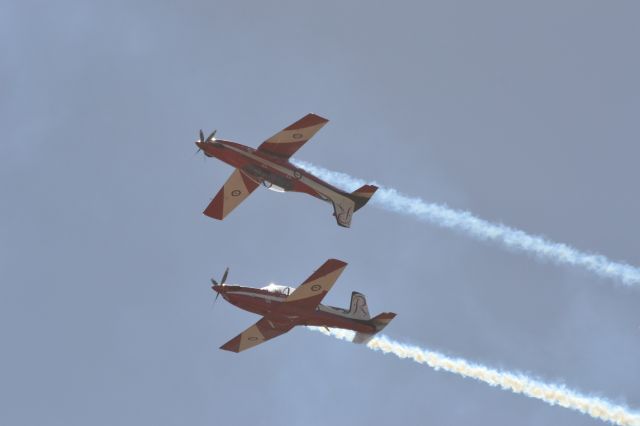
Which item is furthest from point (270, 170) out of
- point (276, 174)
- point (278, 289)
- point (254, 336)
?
point (254, 336)

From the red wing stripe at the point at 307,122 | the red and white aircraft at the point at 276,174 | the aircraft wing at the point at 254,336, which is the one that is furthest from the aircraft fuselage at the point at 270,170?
the aircraft wing at the point at 254,336

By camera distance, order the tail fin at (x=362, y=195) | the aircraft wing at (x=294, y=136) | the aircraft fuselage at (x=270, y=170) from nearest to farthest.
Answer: the aircraft fuselage at (x=270, y=170) < the aircraft wing at (x=294, y=136) < the tail fin at (x=362, y=195)

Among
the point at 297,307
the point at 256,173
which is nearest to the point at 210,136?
the point at 256,173

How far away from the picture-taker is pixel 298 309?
9100 centimetres

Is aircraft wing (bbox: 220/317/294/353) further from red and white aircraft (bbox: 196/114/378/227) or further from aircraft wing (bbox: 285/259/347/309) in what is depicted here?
red and white aircraft (bbox: 196/114/378/227)

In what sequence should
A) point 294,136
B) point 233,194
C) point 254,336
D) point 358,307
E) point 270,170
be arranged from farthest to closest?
point 233,194 < point 270,170 < point 294,136 < point 358,307 < point 254,336

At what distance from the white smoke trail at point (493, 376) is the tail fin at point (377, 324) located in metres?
0.59

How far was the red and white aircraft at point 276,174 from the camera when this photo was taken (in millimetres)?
93812

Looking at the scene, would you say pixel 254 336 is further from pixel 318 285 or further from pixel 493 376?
pixel 493 376

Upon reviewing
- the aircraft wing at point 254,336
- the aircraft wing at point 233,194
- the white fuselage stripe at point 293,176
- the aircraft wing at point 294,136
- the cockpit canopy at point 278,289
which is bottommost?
the aircraft wing at point 254,336

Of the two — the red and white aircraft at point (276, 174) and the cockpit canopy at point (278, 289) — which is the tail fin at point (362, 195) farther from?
the cockpit canopy at point (278, 289)

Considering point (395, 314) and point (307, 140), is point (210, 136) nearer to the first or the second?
point (307, 140)

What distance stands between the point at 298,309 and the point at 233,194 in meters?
8.84

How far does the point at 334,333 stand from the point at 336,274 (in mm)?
5014
